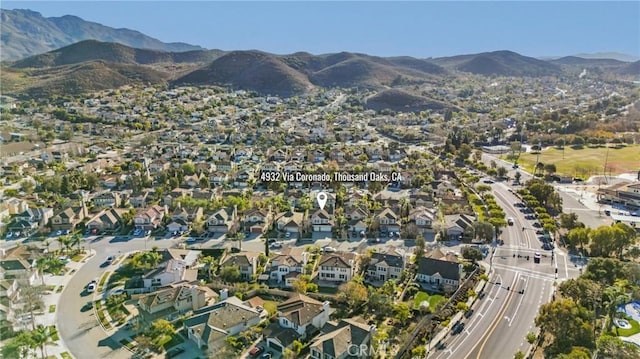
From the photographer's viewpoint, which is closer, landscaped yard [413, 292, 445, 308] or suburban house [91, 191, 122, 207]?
landscaped yard [413, 292, 445, 308]

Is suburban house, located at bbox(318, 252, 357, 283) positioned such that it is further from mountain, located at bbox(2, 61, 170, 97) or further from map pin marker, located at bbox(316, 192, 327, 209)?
mountain, located at bbox(2, 61, 170, 97)

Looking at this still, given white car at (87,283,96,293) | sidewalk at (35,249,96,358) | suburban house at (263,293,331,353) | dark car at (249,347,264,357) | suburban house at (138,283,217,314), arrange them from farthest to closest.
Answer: white car at (87,283,96,293) < suburban house at (138,283,217,314) < suburban house at (263,293,331,353) < sidewalk at (35,249,96,358) < dark car at (249,347,264,357)

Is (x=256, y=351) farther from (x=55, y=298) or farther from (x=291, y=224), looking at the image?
(x=291, y=224)

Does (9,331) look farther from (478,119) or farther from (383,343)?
(478,119)

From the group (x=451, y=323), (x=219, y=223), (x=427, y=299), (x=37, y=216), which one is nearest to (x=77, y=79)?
(x=37, y=216)

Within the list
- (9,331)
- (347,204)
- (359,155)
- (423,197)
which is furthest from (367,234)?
(359,155)

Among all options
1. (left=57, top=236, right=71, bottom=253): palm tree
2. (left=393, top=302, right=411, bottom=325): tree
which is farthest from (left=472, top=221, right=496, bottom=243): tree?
(left=57, top=236, right=71, bottom=253): palm tree

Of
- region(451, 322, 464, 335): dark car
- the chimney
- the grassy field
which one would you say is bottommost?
region(451, 322, 464, 335): dark car
